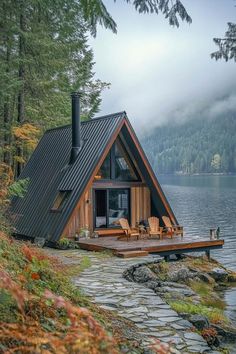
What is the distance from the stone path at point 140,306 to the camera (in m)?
5.96

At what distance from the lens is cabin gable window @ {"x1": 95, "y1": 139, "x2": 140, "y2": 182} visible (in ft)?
56.0

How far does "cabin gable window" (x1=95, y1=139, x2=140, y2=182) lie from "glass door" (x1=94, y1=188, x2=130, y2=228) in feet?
1.68

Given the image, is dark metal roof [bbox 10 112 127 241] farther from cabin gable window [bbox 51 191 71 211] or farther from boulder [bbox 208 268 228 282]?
boulder [bbox 208 268 228 282]

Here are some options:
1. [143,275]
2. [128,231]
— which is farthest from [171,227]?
[143,275]

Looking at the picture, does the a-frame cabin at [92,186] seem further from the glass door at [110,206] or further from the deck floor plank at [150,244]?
the deck floor plank at [150,244]

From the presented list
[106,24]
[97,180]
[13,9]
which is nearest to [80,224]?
[97,180]

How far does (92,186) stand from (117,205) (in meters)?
1.50

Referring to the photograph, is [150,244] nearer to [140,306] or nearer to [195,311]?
[195,311]

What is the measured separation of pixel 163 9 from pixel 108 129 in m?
8.88

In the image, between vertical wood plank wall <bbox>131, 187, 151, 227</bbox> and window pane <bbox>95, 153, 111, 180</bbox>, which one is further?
vertical wood plank wall <bbox>131, 187, 151, 227</bbox>

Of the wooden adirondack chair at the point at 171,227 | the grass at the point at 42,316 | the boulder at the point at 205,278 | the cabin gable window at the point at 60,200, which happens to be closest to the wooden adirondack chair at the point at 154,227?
the wooden adirondack chair at the point at 171,227

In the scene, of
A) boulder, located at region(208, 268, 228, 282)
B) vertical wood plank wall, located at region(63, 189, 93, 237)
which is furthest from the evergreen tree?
boulder, located at region(208, 268, 228, 282)

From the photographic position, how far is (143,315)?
22.5 feet

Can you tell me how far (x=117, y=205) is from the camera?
17.5 meters
